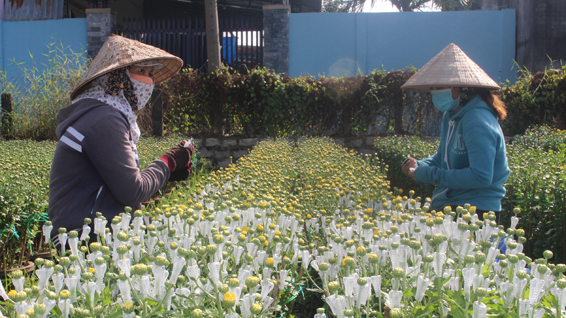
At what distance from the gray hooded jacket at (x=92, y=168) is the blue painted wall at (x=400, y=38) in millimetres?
11544

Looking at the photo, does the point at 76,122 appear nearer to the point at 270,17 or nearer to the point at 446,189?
the point at 446,189

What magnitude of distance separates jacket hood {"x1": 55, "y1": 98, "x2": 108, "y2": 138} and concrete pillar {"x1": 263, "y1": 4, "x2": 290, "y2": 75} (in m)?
11.1

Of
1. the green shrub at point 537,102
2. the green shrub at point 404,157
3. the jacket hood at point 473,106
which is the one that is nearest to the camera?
the jacket hood at point 473,106

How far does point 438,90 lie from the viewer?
3.27m

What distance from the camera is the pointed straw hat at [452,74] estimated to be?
3.08 metres

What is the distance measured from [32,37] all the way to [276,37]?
7880 mm

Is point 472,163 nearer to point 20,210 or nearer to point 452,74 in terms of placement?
point 452,74

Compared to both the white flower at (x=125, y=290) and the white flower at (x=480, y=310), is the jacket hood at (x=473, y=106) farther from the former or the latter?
the white flower at (x=125, y=290)

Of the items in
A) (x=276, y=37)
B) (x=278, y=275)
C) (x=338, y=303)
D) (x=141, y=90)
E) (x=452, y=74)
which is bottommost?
(x=278, y=275)

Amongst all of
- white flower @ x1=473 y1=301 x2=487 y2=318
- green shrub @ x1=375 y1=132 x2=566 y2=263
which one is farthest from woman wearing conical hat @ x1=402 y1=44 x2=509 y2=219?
white flower @ x1=473 y1=301 x2=487 y2=318

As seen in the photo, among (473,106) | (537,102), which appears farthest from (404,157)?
(537,102)

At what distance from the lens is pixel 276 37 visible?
13.0 metres

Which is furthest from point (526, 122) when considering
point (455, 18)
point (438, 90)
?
point (438, 90)

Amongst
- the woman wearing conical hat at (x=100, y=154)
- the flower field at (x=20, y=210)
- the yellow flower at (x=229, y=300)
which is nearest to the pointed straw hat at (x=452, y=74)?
the woman wearing conical hat at (x=100, y=154)
